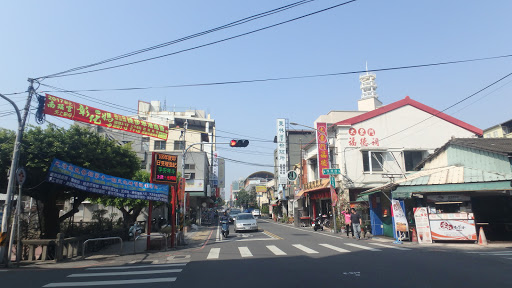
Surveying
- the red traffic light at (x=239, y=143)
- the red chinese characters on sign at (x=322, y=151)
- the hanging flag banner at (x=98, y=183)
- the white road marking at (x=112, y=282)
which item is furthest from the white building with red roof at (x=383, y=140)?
the white road marking at (x=112, y=282)

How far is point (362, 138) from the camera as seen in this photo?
27219 millimetres

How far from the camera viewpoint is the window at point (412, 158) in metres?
27.8

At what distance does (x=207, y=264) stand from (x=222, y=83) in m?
8.46

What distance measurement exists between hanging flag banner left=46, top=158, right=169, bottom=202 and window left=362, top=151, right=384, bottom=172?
1752 cm

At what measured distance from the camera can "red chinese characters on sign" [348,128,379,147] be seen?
2706 cm

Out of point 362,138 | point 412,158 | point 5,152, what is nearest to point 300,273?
point 5,152

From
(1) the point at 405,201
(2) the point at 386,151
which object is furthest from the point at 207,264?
(2) the point at 386,151

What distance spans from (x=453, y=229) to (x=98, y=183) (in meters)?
16.3

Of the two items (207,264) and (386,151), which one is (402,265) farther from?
(386,151)

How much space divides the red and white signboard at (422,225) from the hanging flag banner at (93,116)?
15599 mm

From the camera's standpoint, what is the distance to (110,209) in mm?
35062

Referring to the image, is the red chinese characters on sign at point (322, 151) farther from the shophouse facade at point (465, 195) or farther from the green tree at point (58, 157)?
the green tree at point (58, 157)

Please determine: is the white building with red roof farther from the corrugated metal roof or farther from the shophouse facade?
the corrugated metal roof

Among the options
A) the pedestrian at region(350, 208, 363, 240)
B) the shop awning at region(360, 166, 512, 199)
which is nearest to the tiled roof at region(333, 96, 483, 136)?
the shop awning at region(360, 166, 512, 199)
